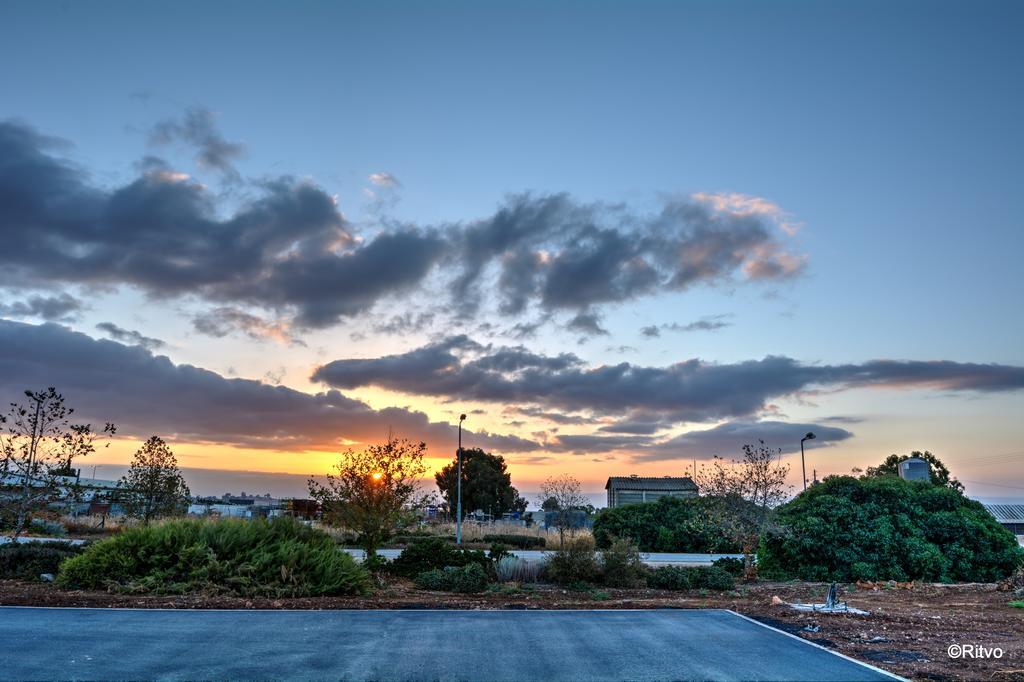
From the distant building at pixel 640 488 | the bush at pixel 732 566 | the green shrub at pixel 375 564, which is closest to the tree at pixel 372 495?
the green shrub at pixel 375 564

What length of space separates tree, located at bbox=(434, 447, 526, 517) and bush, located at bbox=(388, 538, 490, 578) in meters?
43.2

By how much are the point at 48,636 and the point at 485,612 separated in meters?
7.19

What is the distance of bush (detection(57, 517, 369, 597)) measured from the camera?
14.6 meters

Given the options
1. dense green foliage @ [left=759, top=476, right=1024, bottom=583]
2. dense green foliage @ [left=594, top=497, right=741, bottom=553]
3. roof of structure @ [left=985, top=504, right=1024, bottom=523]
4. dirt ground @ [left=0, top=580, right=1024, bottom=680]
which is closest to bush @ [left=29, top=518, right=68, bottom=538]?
dirt ground @ [left=0, top=580, right=1024, bottom=680]

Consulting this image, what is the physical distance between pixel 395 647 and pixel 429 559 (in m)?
9.74

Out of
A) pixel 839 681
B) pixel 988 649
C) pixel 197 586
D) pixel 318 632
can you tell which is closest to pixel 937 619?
pixel 988 649

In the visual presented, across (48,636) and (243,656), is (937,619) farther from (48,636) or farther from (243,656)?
(48,636)

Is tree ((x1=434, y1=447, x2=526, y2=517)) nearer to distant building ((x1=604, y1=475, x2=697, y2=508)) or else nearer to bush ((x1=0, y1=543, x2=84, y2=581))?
distant building ((x1=604, y1=475, x2=697, y2=508))

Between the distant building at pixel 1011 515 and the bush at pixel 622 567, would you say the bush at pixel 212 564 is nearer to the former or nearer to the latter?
the bush at pixel 622 567

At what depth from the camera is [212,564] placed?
14875mm

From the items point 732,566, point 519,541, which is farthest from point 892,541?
point 519,541

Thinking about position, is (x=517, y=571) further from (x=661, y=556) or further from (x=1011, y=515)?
(x=1011, y=515)

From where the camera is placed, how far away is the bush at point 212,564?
14625 millimetres

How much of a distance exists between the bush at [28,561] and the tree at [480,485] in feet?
153
